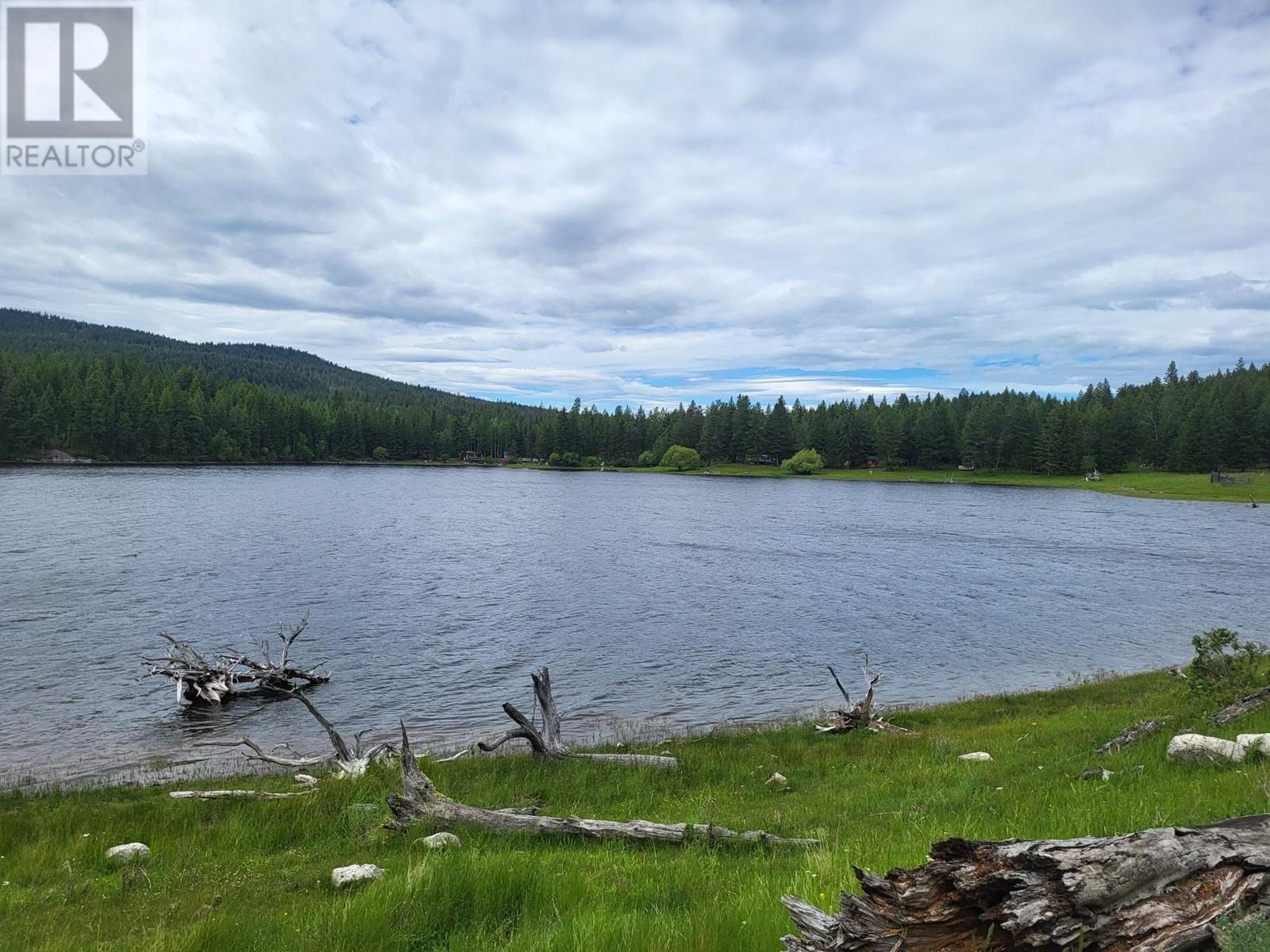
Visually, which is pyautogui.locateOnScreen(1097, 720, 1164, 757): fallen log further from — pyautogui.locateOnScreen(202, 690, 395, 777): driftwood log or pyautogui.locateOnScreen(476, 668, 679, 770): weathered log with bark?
pyautogui.locateOnScreen(202, 690, 395, 777): driftwood log

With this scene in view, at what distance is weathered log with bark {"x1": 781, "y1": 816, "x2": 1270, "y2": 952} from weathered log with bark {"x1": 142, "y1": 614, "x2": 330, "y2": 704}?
2342 cm

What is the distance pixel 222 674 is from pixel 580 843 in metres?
19.4

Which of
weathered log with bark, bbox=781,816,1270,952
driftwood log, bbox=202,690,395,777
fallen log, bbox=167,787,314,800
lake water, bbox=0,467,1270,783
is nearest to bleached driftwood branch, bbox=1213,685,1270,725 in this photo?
lake water, bbox=0,467,1270,783

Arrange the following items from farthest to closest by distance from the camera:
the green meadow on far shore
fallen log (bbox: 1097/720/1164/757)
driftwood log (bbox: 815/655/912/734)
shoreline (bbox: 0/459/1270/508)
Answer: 1. shoreline (bbox: 0/459/1270/508)
2. the green meadow on far shore
3. driftwood log (bbox: 815/655/912/734)
4. fallen log (bbox: 1097/720/1164/757)

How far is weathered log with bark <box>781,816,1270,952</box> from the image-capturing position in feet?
12.6

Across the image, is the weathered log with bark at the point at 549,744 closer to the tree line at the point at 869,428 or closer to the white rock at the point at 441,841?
the white rock at the point at 441,841

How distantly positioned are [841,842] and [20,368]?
205m

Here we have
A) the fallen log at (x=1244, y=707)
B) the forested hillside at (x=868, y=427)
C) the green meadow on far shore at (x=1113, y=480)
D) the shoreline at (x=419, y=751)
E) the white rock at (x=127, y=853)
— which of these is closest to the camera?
the white rock at (x=127, y=853)

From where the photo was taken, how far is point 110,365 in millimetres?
194500

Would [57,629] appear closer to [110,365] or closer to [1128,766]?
[1128,766]

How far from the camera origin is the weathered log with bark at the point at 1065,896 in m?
3.84

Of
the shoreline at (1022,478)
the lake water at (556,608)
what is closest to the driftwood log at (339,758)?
the lake water at (556,608)

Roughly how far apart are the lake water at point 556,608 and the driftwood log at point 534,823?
34.3ft

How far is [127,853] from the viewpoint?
36.4ft
